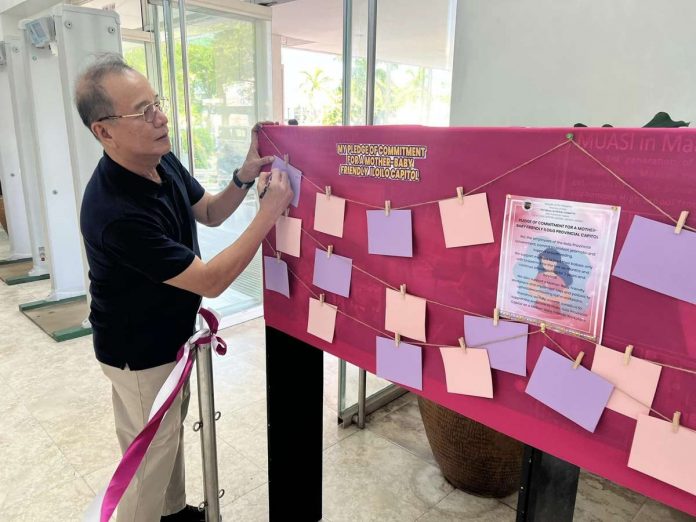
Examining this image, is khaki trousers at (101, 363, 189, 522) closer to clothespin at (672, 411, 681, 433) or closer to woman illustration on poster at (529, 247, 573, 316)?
woman illustration on poster at (529, 247, 573, 316)

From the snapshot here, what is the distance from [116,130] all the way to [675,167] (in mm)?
1245

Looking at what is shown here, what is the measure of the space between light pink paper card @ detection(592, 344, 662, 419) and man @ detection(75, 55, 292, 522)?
84 centimetres

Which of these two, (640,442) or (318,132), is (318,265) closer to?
(318,132)

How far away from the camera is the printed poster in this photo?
0.80 metres

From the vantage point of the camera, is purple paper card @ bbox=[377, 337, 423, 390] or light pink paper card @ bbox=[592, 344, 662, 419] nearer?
light pink paper card @ bbox=[592, 344, 662, 419]

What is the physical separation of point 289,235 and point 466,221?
1.86 feet

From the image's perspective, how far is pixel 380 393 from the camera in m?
2.69

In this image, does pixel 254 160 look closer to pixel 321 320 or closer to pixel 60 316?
pixel 321 320

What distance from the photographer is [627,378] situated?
0.80 meters

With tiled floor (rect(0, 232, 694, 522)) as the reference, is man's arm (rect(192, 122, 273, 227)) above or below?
above

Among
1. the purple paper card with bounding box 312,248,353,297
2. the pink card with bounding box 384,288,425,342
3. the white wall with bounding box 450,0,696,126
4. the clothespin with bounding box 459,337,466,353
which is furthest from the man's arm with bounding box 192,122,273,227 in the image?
the white wall with bounding box 450,0,696,126

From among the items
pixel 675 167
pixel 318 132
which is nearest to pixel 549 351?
pixel 675 167

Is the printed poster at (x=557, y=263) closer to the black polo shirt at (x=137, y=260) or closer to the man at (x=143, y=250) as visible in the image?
the man at (x=143, y=250)

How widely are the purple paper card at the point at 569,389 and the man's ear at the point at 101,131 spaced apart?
119 centimetres
